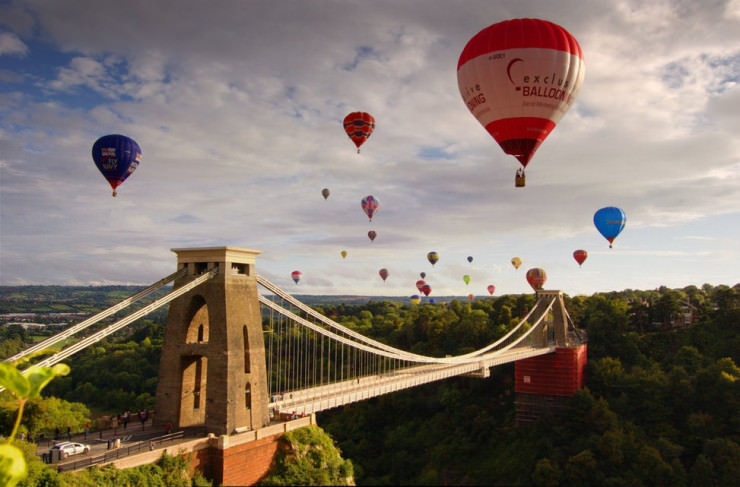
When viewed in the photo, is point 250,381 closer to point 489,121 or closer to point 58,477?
point 58,477

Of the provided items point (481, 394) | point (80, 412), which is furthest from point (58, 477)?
point (481, 394)

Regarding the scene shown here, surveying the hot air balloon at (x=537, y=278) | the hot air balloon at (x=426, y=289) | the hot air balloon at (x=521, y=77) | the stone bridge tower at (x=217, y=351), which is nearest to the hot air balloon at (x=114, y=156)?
the stone bridge tower at (x=217, y=351)

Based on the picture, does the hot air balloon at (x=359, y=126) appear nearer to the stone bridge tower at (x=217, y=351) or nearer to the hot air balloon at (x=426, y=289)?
the stone bridge tower at (x=217, y=351)

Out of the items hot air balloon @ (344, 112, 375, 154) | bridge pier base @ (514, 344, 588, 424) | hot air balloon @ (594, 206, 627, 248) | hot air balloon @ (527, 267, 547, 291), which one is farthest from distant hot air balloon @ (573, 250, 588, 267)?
hot air balloon @ (344, 112, 375, 154)

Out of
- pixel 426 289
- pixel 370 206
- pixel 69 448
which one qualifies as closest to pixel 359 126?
pixel 370 206

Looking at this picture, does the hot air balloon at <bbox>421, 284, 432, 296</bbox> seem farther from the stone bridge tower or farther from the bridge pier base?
the stone bridge tower
